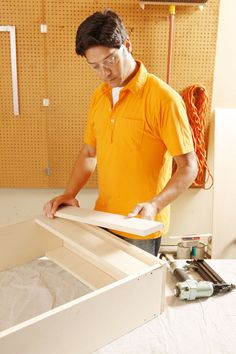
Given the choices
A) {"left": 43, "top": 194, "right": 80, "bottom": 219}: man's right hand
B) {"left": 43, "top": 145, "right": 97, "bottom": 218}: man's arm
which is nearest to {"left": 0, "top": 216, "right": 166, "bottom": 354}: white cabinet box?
{"left": 43, "top": 194, "right": 80, "bottom": 219}: man's right hand

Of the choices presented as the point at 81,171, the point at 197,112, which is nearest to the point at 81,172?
the point at 81,171

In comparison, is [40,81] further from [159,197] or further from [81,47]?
[159,197]

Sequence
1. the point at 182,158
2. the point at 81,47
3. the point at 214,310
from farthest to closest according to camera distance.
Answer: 1. the point at 182,158
2. the point at 81,47
3. the point at 214,310

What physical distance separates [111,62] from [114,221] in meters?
0.59

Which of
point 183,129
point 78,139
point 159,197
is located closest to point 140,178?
point 159,197

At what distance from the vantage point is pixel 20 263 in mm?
1438

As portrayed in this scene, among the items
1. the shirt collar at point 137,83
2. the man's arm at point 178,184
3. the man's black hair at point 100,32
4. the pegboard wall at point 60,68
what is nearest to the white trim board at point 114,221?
the man's arm at point 178,184

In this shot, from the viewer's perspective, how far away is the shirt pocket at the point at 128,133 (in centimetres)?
138

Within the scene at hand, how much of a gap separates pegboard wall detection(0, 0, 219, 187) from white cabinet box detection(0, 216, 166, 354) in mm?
1123

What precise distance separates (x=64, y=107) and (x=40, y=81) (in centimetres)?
23

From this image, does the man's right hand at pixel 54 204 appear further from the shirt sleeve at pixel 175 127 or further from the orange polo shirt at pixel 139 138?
the shirt sleeve at pixel 175 127

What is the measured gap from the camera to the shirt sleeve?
132 centimetres

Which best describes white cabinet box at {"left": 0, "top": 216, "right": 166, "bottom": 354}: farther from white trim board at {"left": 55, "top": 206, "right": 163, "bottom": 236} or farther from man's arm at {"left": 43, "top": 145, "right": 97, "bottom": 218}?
man's arm at {"left": 43, "top": 145, "right": 97, "bottom": 218}

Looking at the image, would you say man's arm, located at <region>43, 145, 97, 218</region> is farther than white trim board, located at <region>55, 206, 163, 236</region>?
Yes
